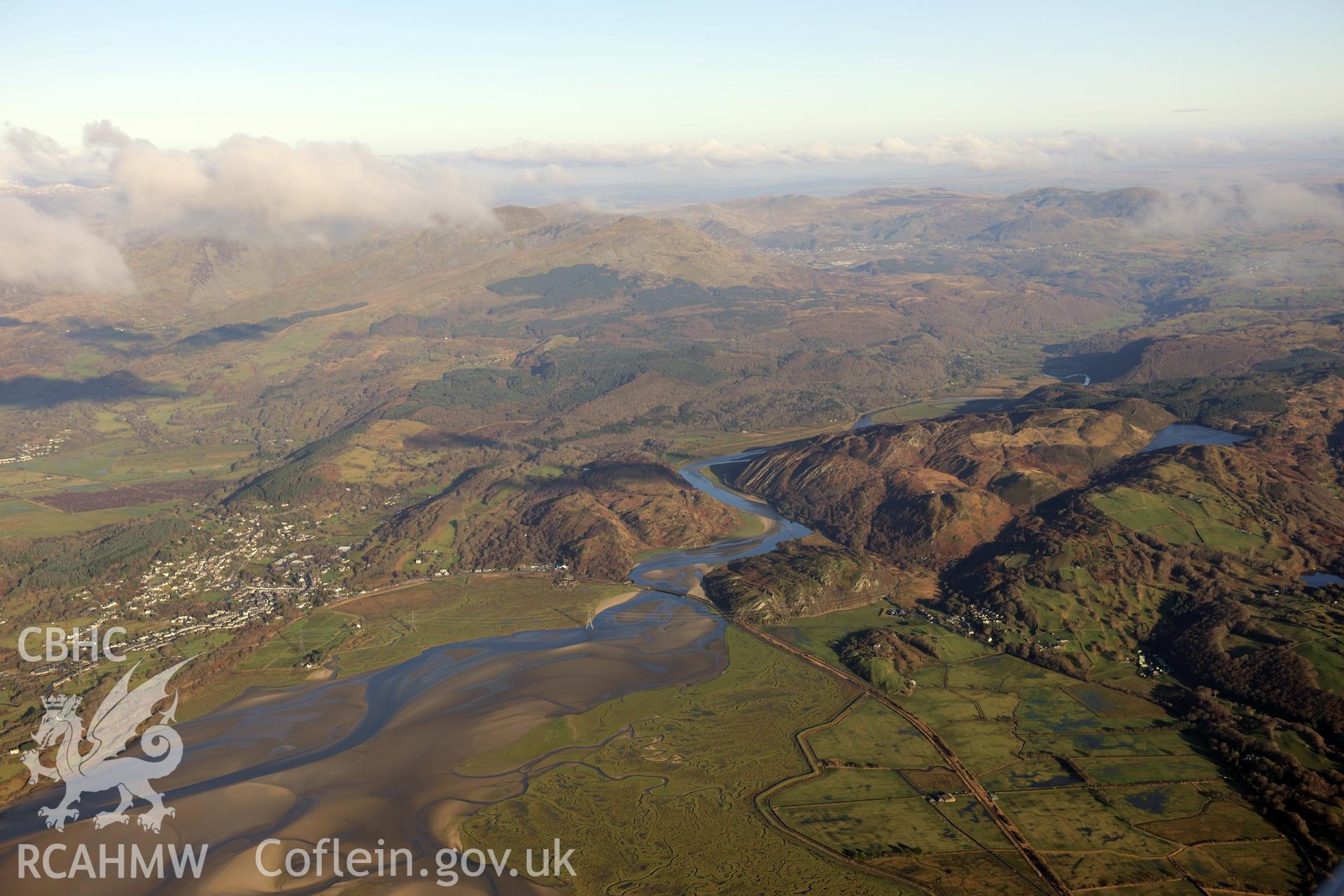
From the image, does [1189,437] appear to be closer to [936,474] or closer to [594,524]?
[936,474]

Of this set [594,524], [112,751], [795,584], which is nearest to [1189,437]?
[795,584]

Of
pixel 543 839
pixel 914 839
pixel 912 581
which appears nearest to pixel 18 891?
pixel 543 839

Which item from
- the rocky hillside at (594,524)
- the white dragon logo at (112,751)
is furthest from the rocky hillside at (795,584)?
the white dragon logo at (112,751)

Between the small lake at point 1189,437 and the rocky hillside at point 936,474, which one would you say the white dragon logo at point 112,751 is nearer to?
the rocky hillside at point 936,474

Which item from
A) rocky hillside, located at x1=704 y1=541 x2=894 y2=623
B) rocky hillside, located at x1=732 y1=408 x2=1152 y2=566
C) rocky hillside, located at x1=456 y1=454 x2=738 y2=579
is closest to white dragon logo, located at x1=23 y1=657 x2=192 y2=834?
rocky hillside, located at x1=456 y1=454 x2=738 y2=579

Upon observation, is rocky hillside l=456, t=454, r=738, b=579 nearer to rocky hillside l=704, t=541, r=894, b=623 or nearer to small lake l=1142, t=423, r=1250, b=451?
rocky hillside l=704, t=541, r=894, b=623

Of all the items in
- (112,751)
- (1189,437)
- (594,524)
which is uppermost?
(1189,437)
